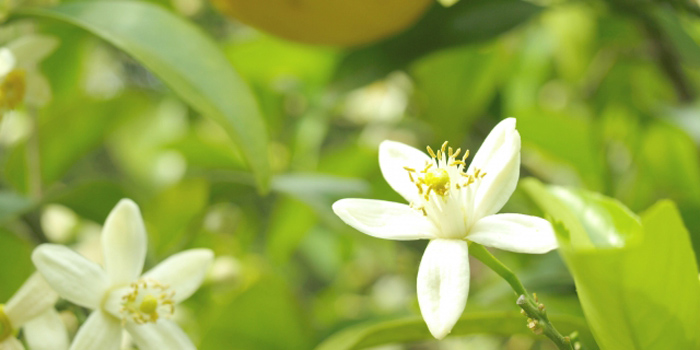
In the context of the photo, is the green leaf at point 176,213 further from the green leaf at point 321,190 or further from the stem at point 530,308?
the stem at point 530,308

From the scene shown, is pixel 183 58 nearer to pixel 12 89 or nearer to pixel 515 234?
pixel 12 89

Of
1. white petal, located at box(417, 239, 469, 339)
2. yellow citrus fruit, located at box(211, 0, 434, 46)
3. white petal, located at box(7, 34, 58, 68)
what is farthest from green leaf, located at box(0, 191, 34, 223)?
white petal, located at box(417, 239, 469, 339)

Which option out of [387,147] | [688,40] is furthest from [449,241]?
[688,40]

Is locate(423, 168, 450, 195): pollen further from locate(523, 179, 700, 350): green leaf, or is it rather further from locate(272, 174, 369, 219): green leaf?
locate(272, 174, 369, 219): green leaf

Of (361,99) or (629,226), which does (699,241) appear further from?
(361,99)

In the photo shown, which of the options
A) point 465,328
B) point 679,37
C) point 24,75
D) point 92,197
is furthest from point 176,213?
point 679,37

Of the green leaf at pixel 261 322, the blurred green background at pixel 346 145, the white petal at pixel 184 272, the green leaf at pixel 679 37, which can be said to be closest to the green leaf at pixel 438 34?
the blurred green background at pixel 346 145

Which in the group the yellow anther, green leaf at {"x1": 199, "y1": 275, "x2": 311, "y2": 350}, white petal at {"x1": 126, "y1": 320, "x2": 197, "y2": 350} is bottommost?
green leaf at {"x1": 199, "y1": 275, "x2": 311, "y2": 350}
